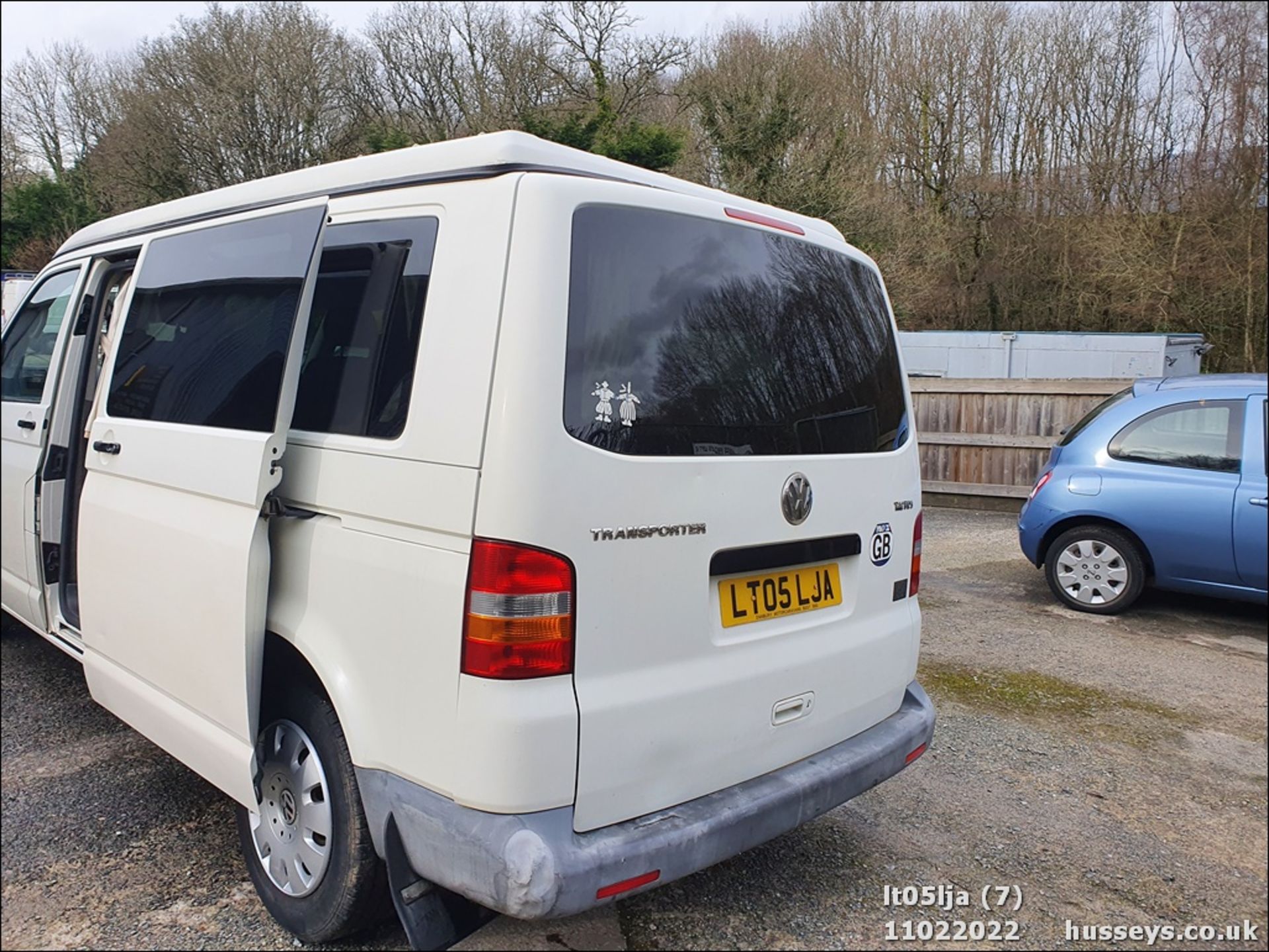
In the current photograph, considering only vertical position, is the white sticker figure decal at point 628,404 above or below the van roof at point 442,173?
below

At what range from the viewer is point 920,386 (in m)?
10.5

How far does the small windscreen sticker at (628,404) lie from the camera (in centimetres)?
202

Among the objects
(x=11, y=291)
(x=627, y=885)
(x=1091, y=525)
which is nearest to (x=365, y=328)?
(x=627, y=885)

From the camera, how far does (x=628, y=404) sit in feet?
6.65

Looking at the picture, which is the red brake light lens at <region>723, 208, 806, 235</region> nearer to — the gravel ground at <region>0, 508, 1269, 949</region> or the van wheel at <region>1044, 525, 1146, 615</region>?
the van wheel at <region>1044, 525, 1146, 615</region>

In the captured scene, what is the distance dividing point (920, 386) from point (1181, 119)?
29.8ft

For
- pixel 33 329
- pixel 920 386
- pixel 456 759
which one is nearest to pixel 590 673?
pixel 456 759

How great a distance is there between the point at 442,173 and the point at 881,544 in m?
1.64

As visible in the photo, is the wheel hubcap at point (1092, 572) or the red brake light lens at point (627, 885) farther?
the wheel hubcap at point (1092, 572)

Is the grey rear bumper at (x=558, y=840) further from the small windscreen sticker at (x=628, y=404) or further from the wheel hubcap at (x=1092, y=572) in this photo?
the wheel hubcap at (x=1092, y=572)

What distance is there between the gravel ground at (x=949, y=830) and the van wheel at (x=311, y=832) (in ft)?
0.45

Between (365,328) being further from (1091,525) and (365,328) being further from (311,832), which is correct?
(1091,525)

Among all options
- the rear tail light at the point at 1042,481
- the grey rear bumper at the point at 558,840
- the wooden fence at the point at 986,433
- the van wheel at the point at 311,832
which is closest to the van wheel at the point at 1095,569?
the rear tail light at the point at 1042,481

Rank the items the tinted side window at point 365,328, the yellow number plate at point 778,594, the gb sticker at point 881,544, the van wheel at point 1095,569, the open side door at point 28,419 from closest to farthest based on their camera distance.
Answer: the tinted side window at point 365,328 → the yellow number plate at point 778,594 → the van wheel at point 1095,569 → the gb sticker at point 881,544 → the open side door at point 28,419
